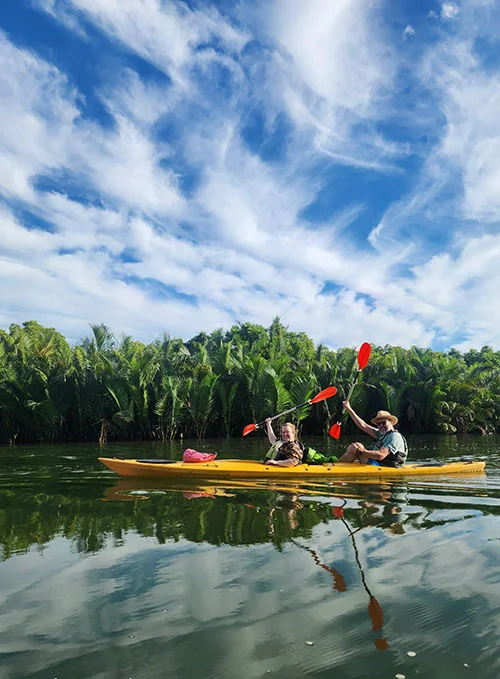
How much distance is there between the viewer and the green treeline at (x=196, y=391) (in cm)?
1936

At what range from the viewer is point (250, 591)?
303 centimetres

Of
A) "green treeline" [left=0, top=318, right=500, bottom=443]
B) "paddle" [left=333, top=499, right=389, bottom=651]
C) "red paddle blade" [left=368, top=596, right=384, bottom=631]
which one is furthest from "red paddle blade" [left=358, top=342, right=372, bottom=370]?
"green treeline" [left=0, top=318, right=500, bottom=443]

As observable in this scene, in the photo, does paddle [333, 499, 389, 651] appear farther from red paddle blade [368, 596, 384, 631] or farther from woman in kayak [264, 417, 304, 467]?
woman in kayak [264, 417, 304, 467]

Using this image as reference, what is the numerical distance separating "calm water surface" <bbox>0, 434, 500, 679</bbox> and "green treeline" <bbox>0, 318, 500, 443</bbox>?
14089 mm

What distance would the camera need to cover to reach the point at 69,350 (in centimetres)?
2050

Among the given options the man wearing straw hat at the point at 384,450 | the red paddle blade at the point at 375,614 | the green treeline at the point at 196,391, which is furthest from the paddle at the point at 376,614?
the green treeline at the point at 196,391

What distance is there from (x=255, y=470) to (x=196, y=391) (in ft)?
40.6

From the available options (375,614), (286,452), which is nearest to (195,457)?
(286,452)

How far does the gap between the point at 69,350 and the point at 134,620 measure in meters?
19.1

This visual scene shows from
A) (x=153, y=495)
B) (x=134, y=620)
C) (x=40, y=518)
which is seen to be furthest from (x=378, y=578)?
(x=153, y=495)

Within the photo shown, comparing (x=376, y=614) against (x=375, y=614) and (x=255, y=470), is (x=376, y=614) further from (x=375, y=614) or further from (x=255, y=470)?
(x=255, y=470)

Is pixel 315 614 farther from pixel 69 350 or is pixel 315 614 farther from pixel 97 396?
pixel 69 350

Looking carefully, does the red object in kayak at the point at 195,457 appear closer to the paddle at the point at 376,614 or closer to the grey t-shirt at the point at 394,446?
the grey t-shirt at the point at 394,446

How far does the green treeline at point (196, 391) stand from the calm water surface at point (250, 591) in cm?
1409
